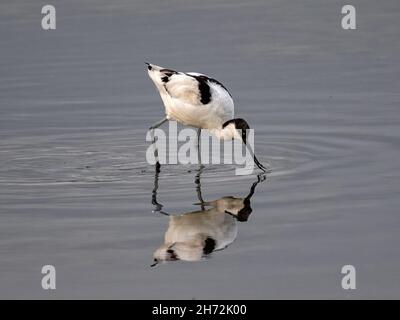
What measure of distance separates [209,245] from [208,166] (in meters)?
2.81

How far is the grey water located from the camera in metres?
9.08

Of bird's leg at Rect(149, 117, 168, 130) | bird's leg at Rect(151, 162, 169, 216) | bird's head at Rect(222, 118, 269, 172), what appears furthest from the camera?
bird's leg at Rect(149, 117, 168, 130)

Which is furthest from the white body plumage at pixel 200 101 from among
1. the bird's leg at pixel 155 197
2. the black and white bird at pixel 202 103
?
the bird's leg at pixel 155 197

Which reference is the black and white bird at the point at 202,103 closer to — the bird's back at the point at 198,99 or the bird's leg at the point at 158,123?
the bird's back at the point at 198,99

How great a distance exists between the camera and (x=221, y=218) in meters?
10.5

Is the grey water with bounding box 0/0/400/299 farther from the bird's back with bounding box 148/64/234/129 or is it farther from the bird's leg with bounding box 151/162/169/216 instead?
the bird's back with bounding box 148/64/234/129

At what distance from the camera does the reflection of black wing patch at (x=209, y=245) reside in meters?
9.61

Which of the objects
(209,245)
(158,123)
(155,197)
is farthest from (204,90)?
(209,245)

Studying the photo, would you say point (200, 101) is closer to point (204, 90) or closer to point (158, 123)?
point (204, 90)

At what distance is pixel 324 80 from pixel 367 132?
2.57m

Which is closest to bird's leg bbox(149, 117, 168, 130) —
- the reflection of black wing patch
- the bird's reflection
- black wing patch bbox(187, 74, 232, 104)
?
black wing patch bbox(187, 74, 232, 104)

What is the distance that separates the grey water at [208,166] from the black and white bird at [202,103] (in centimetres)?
54

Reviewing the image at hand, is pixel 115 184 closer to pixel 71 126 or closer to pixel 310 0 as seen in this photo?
pixel 71 126

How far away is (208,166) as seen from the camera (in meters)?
12.5
